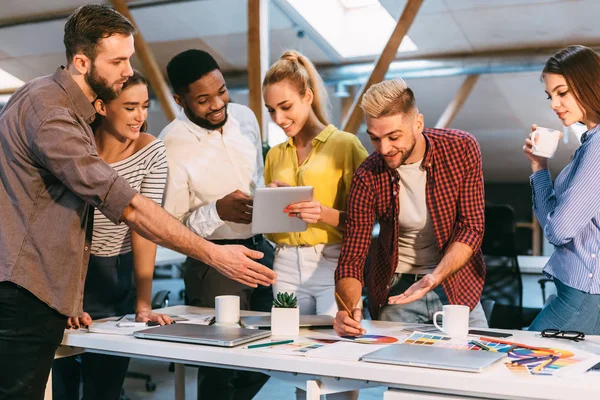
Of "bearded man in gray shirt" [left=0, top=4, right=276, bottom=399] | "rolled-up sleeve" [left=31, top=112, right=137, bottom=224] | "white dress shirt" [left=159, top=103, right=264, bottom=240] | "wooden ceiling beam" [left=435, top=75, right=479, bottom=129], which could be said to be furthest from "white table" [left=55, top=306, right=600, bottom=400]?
"wooden ceiling beam" [left=435, top=75, right=479, bottom=129]

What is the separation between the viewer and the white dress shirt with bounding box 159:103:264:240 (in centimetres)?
273

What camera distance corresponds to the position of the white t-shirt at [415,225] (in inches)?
97.4

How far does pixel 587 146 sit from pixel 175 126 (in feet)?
5.05

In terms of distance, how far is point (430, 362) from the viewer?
1651 millimetres

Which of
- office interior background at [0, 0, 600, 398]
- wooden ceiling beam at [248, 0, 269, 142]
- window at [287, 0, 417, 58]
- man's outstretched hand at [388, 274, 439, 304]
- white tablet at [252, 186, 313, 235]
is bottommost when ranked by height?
man's outstretched hand at [388, 274, 439, 304]

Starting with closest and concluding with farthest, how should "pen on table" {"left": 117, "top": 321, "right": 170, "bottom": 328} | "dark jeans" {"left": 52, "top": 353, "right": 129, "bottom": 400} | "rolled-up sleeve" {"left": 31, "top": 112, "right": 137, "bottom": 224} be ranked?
"rolled-up sleeve" {"left": 31, "top": 112, "right": 137, "bottom": 224} < "pen on table" {"left": 117, "top": 321, "right": 170, "bottom": 328} < "dark jeans" {"left": 52, "top": 353, "right": 129, "bottom": 400}

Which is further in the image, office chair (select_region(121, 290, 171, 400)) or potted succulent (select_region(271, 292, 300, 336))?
office chair (select_region(121, 290, 171, 400))

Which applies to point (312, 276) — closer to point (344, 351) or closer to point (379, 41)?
point (344, 351)

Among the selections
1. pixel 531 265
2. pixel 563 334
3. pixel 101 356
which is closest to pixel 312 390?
pixel 563 334

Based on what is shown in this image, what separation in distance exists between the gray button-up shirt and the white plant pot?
56 cm

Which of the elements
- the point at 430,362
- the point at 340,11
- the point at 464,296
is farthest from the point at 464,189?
the point at 340,11

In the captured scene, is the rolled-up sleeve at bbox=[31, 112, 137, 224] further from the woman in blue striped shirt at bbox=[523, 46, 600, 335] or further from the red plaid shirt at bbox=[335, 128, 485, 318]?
the woman in blue striped shirt at bbox=[523, 46, 600, 335]

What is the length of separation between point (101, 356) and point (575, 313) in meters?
1.65

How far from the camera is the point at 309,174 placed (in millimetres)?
2648
